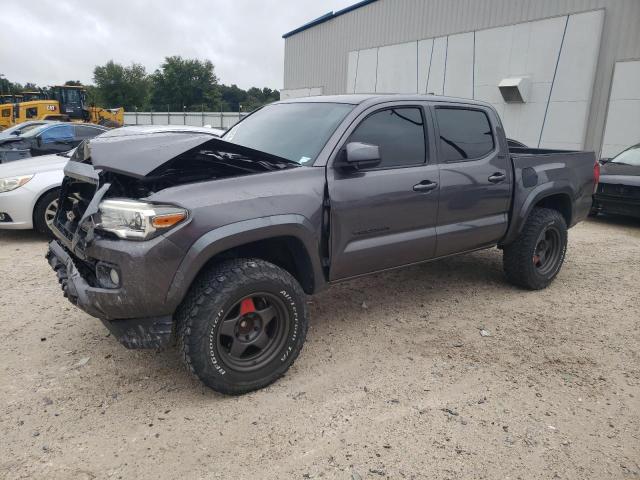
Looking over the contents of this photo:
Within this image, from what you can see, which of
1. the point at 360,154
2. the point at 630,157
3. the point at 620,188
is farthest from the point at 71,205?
the point at 630,157

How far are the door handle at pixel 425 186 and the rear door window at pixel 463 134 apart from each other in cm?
30

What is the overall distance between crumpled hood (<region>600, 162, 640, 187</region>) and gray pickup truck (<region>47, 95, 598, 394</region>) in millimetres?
5346

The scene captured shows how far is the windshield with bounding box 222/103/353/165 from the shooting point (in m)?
3.50

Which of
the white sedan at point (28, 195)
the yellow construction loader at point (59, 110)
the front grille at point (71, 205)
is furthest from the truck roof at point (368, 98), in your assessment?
the yellow construction loader at point (59, 110)

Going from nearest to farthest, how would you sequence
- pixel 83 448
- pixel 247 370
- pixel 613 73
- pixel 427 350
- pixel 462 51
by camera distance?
pixel 83 448 < pixel 247 370 < pixel 427 350 < pixel 613 73 < pixel 462 51

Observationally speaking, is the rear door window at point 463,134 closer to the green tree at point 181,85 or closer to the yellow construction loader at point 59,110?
the yellow construction loader at point 59,110

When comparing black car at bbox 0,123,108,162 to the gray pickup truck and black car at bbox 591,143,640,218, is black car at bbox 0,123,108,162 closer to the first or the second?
the gray pickup truck

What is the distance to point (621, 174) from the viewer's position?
28.6 feet

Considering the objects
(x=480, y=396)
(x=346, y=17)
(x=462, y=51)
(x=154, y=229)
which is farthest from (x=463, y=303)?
(x=346, y=17)

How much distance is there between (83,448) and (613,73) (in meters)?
13.9

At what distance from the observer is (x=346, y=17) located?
67.7ft

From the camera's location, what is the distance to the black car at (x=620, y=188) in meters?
8.42

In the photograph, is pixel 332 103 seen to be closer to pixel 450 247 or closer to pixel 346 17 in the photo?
pixel 450 247

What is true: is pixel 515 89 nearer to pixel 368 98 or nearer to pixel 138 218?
pixel 368 98
